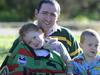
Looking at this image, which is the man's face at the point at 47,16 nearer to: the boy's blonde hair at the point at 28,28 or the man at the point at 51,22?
the man at the point at 51,22

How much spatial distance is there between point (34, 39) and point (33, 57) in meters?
0.21

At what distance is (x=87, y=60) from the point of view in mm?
5688

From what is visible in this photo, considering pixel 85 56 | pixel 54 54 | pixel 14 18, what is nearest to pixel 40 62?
pixel 54 54

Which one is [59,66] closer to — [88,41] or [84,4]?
[88,41]

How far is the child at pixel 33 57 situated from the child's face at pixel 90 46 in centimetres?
32

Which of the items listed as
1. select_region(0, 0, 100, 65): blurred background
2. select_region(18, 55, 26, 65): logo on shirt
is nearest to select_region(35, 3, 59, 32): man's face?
select_region(18, 55, 26, 65): logo on shirt

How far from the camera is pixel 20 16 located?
3127 centimetres

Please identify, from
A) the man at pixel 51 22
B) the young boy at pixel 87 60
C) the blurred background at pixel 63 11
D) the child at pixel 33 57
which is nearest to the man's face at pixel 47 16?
the man at pixel 51 22

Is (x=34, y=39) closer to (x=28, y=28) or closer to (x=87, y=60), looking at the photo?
(x=28, y=28)

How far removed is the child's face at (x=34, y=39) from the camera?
5508mm

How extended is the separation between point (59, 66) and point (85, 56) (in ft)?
1.14

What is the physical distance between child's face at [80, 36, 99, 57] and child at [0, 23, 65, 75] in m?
0.32

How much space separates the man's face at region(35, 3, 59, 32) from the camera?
591cm

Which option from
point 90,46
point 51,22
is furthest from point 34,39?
point 90,46
